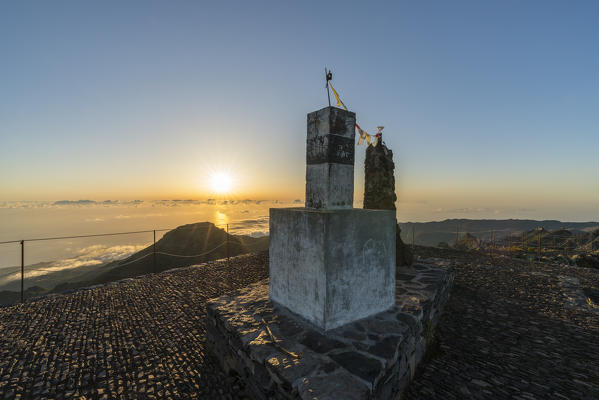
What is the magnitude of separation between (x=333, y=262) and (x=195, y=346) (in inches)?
111

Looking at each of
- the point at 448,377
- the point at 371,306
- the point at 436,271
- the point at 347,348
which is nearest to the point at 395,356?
the point at 347,348

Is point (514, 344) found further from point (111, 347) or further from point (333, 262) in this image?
point (111, 347)

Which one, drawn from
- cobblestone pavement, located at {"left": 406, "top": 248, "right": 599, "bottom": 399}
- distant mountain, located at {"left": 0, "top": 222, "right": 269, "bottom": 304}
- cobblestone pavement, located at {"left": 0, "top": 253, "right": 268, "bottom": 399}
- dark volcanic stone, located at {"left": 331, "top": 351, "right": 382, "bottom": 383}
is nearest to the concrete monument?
dark volcanic stone, located at {"left": 331, "top": 351, "right": 382, "bottom": 383}

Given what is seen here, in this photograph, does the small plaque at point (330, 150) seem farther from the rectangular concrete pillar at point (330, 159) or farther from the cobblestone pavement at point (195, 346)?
the cobblestone pavement at point (195, 346)

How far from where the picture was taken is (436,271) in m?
5.92

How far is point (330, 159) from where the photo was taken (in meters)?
3.19

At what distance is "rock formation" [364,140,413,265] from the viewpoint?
23.6 feet

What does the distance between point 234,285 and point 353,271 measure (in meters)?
4.62

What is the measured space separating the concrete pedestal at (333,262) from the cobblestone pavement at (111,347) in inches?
53.8

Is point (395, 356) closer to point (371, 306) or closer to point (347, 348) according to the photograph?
point (347, 348)

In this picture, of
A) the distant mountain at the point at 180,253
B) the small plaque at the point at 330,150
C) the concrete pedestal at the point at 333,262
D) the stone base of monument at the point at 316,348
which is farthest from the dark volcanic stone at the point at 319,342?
the distant mountain at the point at 180,253

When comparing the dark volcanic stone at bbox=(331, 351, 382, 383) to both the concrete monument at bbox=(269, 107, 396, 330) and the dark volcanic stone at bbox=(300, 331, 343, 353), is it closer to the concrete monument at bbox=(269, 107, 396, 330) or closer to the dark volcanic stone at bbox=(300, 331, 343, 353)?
the dark volcanic stone at bbox=(300, 331, 343, 353)

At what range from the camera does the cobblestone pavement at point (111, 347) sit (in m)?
2.96

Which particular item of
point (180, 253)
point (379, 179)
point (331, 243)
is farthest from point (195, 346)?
point (180, 253)
